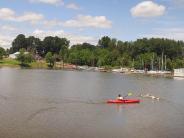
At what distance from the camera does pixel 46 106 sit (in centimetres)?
6888

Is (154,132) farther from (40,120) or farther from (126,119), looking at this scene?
(40,120)

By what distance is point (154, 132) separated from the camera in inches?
1987

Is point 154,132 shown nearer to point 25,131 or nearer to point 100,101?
point 25,131

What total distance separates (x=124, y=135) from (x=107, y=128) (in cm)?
395

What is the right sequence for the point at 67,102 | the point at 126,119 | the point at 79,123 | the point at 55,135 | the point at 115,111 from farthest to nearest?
the point at 67,102 → the point at 115,111 → the point at 126,119 → the point at 79,123 → the point at 55,135

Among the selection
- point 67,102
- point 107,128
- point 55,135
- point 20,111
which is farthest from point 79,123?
point 67,102

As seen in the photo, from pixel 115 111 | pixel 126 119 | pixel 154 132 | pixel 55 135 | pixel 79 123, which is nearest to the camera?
pixel 55 135

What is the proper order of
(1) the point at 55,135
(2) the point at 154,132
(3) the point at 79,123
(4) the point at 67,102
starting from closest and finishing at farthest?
(1) the point at 55,135 → (2) the point at 154,132 → (3) the point at 79,123 → (4) the point at 67,102

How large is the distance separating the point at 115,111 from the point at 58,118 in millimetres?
12459

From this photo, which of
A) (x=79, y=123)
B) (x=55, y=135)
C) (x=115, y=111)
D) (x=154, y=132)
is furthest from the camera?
(x=115, y=111)

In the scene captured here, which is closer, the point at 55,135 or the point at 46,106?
the point at 55,135

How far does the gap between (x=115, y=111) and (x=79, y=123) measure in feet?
44.8

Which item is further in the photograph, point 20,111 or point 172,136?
point 20,111

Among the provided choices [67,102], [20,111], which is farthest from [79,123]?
[67,102]
